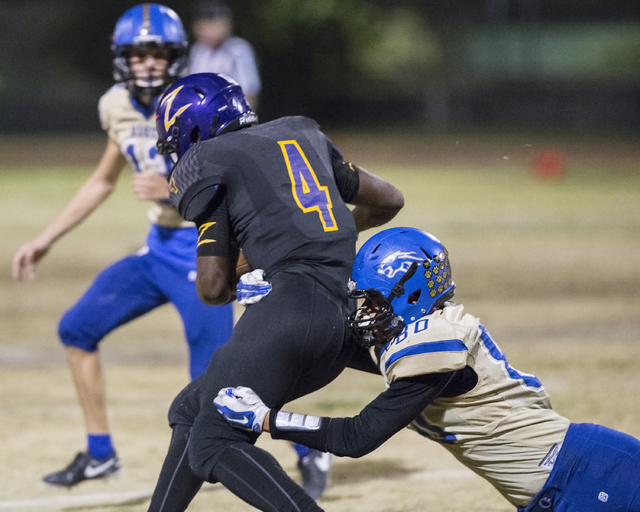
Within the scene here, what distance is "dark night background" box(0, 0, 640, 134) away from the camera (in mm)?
36438

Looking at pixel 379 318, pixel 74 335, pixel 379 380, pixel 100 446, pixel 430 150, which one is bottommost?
pixel 430 150

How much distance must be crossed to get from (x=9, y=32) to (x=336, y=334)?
41.3 metres

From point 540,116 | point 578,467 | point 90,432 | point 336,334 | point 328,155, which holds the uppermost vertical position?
point 328,155

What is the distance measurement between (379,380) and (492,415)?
3.46 m

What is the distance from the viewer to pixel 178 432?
3268 millimetres

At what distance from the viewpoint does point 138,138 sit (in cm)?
470

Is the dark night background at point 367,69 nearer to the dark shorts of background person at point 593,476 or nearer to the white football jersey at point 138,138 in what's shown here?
the white football jersey at point 138,138

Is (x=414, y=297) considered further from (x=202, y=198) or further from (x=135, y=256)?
(x=135, y=256)

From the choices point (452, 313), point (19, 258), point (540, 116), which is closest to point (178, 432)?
point (452, 313)

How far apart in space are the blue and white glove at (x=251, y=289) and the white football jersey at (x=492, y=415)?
1.50ft

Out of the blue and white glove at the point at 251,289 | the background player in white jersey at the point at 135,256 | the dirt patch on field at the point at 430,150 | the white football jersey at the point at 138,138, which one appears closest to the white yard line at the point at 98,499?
the background player in white jersey at the point at 135,256

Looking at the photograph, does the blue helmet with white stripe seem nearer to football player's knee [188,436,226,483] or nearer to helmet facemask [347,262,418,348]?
helmet facemask [347,262,418,348]

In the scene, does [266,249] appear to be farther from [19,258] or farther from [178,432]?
[19,258]

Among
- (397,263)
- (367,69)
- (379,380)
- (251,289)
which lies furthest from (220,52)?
(367,69)
